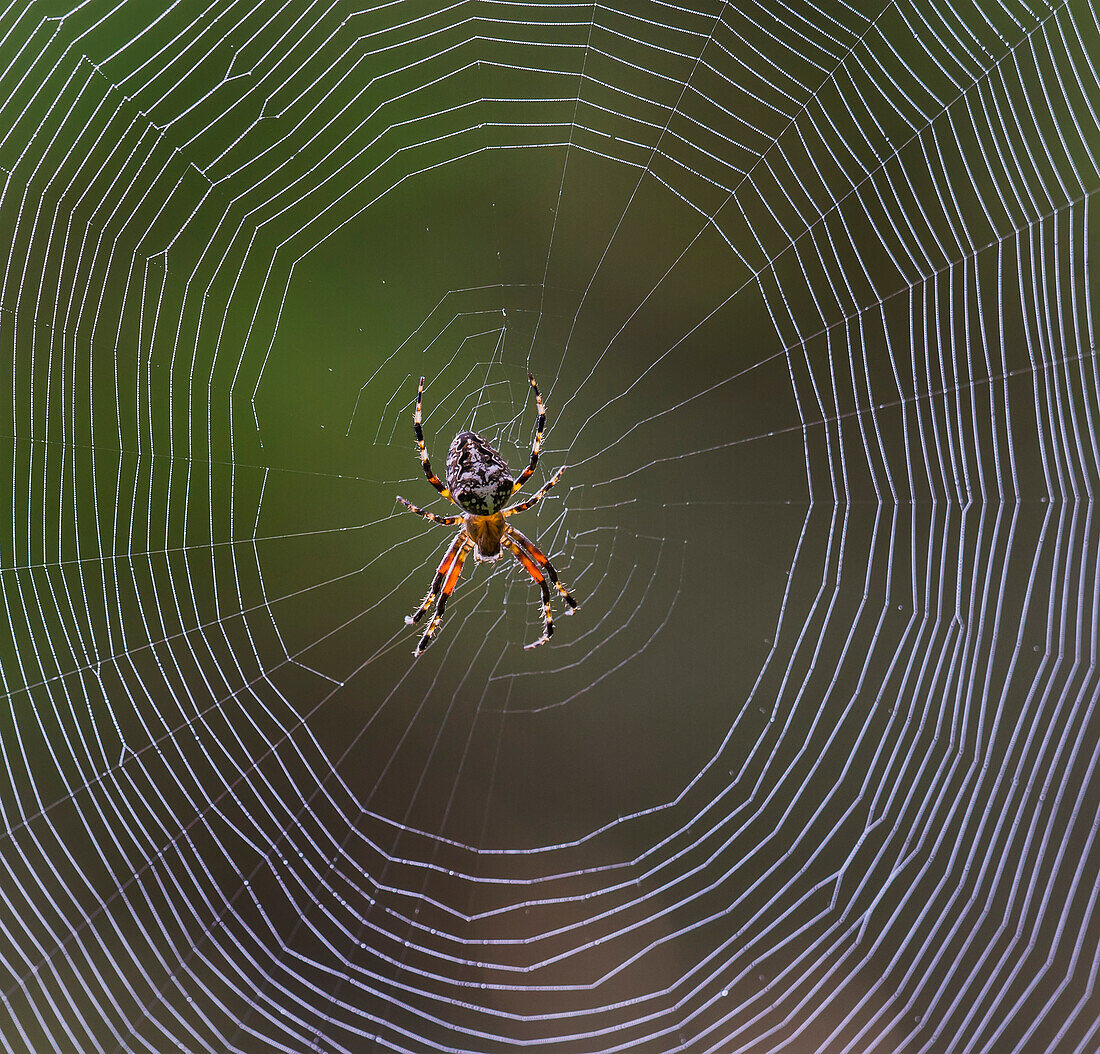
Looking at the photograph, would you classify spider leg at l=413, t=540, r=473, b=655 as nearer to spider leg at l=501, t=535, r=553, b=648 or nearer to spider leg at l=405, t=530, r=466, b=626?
spider leg at l=405, t=530, r=466, b=626

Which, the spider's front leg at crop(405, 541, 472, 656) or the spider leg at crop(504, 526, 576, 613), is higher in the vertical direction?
the spider leg at crop(504, 526, 576, 613)

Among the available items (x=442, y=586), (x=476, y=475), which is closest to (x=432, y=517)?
(x=476, y=475)

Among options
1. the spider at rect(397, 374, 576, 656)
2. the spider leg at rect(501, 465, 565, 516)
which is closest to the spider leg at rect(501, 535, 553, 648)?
the spider at rect(397, 374, 576, 656)

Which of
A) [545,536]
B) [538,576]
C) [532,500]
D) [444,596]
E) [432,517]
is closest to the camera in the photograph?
[432,517]

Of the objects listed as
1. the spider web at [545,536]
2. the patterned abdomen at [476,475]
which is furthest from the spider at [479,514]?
the spider web at [545,536]

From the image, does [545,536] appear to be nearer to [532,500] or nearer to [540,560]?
[540,560]

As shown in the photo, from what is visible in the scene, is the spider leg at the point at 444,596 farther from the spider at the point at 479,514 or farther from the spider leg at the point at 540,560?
the spider leg at the point at 540,560

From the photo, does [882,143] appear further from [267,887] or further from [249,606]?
[267,887]
